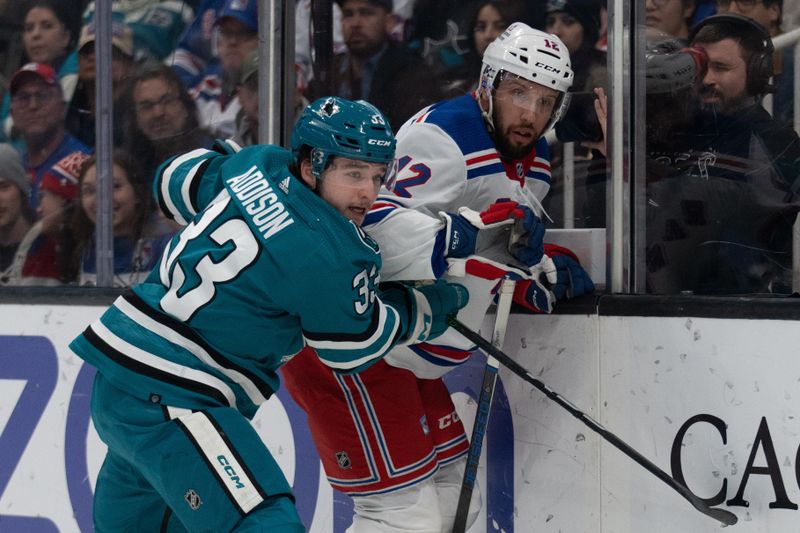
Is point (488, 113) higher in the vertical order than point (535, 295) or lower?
higher

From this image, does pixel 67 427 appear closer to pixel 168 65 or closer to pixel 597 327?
pixel 168 65

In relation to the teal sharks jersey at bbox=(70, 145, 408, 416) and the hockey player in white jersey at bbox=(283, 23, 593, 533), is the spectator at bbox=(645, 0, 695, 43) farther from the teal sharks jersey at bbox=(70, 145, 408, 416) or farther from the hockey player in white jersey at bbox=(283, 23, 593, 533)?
the teal sharks jersey at bbox=(70, 145, 408, 416)

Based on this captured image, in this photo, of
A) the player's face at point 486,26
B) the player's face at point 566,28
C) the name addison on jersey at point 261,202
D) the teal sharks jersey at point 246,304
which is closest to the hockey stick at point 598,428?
the teal sharks jersey at point 246,304

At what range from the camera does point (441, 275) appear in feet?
8.15

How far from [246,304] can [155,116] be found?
142 cm

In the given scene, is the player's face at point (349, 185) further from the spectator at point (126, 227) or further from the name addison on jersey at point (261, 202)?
the spectator at point (126, 227)

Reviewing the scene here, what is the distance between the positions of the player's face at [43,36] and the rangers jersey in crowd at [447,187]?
4.37 ft

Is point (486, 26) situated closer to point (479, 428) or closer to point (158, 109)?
point (158, 109)

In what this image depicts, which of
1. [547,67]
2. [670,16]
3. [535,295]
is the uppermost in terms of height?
[670,16]

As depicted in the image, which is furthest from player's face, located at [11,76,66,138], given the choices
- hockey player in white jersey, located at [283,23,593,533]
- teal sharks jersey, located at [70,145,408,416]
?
teal sharks jersey, located at [70,145,408,416]

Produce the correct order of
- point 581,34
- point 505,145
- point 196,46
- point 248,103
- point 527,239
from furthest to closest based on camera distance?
point 196,46, point 248,103, point 581,34, point 505,145, point 527,239

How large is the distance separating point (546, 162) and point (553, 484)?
2.36 feet

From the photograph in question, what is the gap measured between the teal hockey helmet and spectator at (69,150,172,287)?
1.25m

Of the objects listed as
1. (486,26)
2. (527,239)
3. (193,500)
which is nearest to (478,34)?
(486,26)
